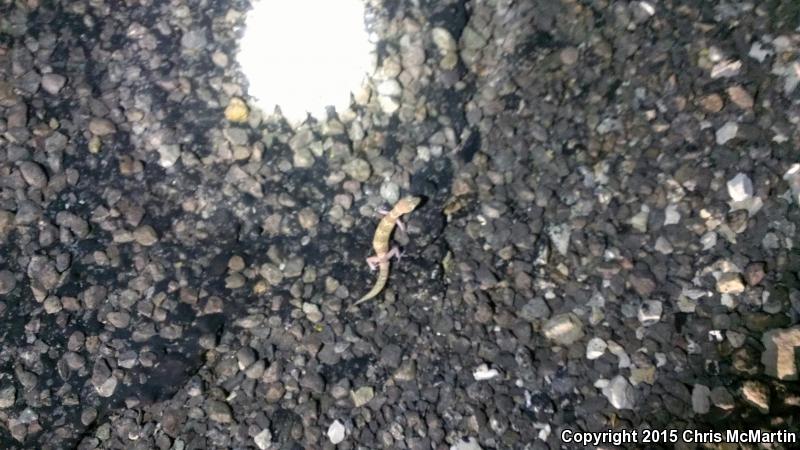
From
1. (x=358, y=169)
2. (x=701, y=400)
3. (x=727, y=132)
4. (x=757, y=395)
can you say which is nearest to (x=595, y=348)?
(x=701, y=400)

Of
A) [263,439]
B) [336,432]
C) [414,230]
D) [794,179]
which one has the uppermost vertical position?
[794,179]

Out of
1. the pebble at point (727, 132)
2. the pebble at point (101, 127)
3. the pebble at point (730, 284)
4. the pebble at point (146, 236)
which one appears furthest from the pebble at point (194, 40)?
the pebble at point (730, 284)

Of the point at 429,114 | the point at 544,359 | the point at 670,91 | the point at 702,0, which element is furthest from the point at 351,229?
the point at 702,0

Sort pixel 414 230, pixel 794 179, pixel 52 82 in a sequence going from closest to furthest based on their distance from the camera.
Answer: pixel 794 179 < pixel 414 230 < pixel 52 82

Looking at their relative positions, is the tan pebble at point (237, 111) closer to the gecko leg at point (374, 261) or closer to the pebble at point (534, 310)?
the gecko leg at point (374, 261)

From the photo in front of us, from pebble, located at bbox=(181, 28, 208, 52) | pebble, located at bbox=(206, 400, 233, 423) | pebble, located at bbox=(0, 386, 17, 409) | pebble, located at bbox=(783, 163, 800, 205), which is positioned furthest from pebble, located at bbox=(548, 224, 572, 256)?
pebble, located at bbox=(0, 386, 17, 409)

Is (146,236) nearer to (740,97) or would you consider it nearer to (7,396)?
(7,396)
